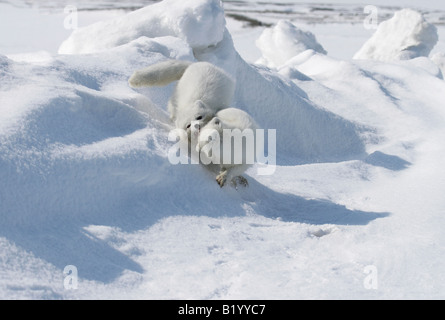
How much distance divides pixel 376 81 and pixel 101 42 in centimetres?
299

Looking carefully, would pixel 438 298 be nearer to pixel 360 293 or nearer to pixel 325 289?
pixel 360 293

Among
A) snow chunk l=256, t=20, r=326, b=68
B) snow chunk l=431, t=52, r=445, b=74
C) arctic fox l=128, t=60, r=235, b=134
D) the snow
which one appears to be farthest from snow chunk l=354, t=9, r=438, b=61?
arctic fox l=128, t=60, r=235, b=134

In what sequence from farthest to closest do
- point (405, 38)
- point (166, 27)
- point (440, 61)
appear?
point (440, 61), point (405, 38), point (166, 27)

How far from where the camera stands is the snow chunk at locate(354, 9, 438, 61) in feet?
29.2

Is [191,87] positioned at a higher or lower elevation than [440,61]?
higher

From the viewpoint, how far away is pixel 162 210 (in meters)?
2.35

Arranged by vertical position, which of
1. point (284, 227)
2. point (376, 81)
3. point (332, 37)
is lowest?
point (332, 37)

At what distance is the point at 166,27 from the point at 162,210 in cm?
247

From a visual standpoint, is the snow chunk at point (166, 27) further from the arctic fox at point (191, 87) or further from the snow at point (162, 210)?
the arctic fox at point (191, 87)

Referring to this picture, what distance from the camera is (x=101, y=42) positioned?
14.3 ft
